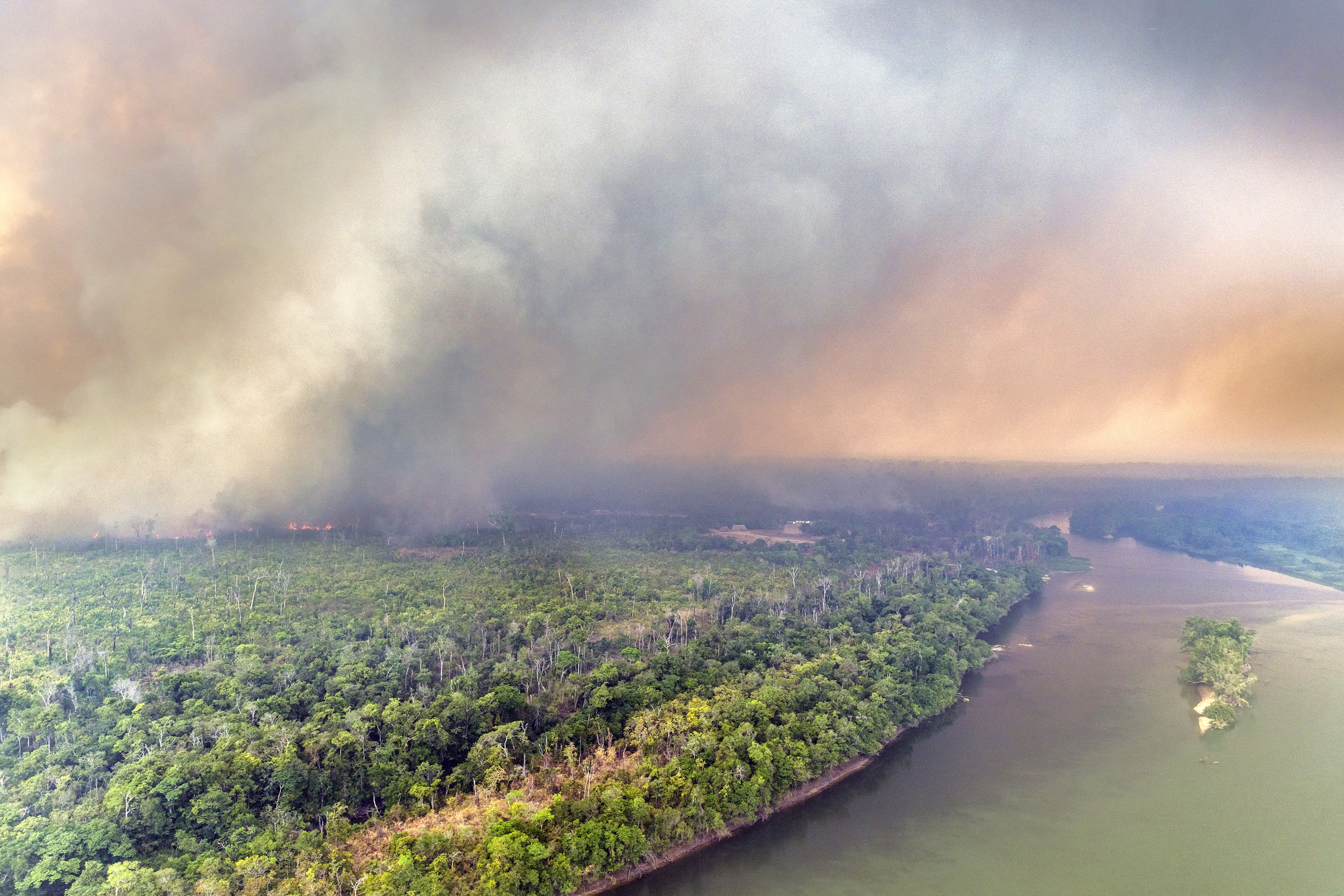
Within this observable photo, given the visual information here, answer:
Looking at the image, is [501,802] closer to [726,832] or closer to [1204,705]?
[726,832]

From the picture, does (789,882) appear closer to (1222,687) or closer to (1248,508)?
(1222,687)

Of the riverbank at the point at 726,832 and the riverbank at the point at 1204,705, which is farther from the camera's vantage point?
the riverbank at the point at 1204,705

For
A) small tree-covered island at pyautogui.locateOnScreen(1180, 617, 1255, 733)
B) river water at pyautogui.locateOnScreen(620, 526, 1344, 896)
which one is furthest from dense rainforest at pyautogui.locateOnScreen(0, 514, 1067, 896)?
small tree-covered island at pyautogui.locateOnScreen(1180, 617, 1255, 733)

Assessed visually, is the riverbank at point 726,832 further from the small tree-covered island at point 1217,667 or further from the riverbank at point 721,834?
the small tree-covered island at point 1217,667

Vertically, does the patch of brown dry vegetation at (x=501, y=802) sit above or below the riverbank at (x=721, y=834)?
above

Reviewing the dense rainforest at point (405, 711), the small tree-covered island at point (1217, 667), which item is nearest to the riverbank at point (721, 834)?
the dense rainforest at point (405, 711)

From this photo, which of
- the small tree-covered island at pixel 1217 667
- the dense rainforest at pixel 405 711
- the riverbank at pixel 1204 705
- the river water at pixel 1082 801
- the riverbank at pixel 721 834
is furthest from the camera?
the small tree-covered island at pixel 1217 667

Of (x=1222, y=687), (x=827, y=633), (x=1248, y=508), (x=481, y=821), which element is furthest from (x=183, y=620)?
(x=1248, y=508)

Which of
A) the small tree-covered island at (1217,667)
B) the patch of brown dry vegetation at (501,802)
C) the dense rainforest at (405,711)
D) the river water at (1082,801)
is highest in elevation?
the dense rainforest at (405,711)
